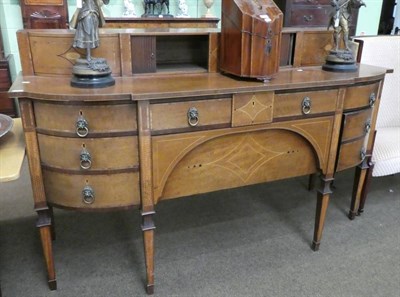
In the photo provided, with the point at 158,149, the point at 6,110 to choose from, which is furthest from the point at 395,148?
the point at 6,110

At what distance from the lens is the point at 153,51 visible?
65.7 inches

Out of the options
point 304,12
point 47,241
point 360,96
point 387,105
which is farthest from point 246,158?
point 304,12

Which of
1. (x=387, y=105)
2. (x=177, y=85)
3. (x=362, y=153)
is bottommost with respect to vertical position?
(x=362, y=153)

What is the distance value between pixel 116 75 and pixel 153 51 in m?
0.19

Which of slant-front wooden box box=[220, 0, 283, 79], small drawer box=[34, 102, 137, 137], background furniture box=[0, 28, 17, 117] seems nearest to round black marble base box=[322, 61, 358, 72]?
slant-front wooden box box=[220, 0, 283, 79]

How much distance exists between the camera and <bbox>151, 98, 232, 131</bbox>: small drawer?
1.41 m

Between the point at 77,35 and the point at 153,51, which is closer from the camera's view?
the point at 77,35

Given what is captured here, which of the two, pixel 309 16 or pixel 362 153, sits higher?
pixel 309 16

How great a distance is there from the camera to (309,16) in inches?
144

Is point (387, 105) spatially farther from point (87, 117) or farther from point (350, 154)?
point (87, 117)

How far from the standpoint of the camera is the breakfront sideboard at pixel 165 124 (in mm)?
1372

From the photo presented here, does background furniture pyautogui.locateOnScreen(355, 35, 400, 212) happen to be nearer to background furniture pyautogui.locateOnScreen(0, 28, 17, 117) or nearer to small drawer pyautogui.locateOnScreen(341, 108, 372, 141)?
small drawer pyautogui.locateOnScreen(341, 108, 372, 141)

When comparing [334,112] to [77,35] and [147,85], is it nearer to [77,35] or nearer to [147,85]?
[147,85]

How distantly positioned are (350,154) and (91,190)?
4.05 ft
